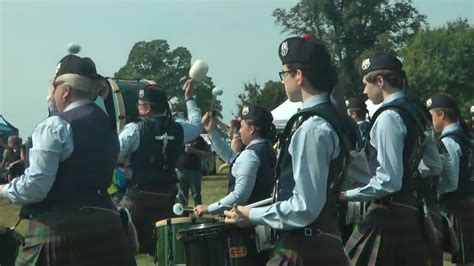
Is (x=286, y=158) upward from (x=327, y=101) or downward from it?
downward

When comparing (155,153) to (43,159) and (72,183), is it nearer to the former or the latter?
(72,183)

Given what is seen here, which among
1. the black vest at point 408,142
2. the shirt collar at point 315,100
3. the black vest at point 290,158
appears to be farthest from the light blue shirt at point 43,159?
the black vest at point 408,142

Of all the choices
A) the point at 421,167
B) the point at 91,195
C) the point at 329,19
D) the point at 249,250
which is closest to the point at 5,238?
the point at 91,195

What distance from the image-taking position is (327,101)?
451 cm

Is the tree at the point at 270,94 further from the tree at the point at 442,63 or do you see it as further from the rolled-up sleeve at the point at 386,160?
the rolled-up sleeve at the point at 386,160

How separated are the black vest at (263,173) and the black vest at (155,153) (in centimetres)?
153

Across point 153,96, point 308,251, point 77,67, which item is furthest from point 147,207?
point 308,251

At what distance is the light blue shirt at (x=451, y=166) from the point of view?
7285 mm

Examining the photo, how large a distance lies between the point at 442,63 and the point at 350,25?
23.5ft

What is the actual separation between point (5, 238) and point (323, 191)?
250 centimetres

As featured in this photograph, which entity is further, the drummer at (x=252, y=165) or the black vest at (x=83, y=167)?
the drummer at (x=252, y=165)

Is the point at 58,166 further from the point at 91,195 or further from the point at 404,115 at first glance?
the point at 404,115

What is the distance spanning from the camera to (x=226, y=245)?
213 inches

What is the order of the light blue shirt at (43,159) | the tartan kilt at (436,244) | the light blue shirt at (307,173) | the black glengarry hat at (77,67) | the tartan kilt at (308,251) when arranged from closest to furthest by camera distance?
the light blue shirt at (307,173)
the tartan kilt at (308,251)
the light blue shirt at (43,159)
the black glengarry hat at (77,67)
the tartan kilt at (436,244)
